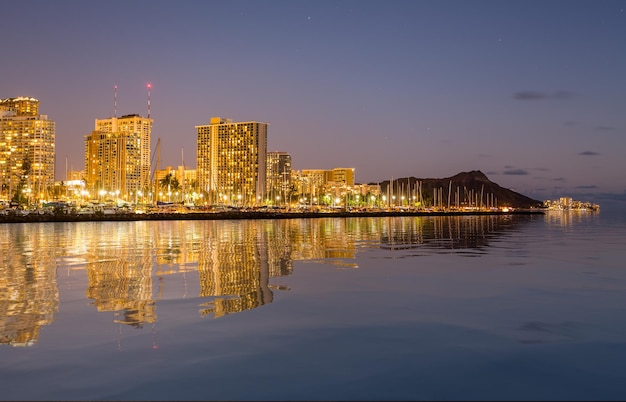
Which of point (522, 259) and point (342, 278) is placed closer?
point (342, 278)

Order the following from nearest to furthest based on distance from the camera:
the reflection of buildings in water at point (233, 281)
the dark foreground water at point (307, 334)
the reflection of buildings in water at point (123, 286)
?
the dark foreground water at point (307, 334), the reflection of buildings in water at point (123, 286), the reflection of buildings in water at point (233, 281)

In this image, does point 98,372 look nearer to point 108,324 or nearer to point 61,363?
point 61,363

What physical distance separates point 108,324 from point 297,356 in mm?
4796

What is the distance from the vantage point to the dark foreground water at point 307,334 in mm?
8797

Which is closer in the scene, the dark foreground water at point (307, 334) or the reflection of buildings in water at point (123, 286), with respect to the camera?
the dark foreground water at point (307, 334)

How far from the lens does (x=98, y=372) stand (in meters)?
9.22

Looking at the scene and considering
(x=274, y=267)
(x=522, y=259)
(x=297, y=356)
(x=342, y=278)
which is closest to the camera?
(x=297, y=356)

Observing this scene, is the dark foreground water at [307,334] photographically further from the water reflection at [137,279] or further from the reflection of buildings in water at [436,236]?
the reflection of buildings in water at [436,236]

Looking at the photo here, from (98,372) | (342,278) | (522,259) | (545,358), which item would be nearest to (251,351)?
(98,372)

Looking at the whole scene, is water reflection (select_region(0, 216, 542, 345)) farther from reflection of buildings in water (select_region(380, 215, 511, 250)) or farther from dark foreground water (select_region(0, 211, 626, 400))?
reflection of buildings in water (select_region(380, 215, 511, 250))

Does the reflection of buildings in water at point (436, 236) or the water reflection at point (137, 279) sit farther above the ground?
the water reflection at point (137, 279)

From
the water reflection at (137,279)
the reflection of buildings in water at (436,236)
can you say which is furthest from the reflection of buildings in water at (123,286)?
the reflection of buildings in water at (436,236)

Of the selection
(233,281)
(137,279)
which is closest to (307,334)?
(233,281)

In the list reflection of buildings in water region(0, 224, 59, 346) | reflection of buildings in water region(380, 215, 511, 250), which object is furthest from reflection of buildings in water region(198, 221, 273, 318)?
reflection of buildings in water region(380, 215, 511, 250)
